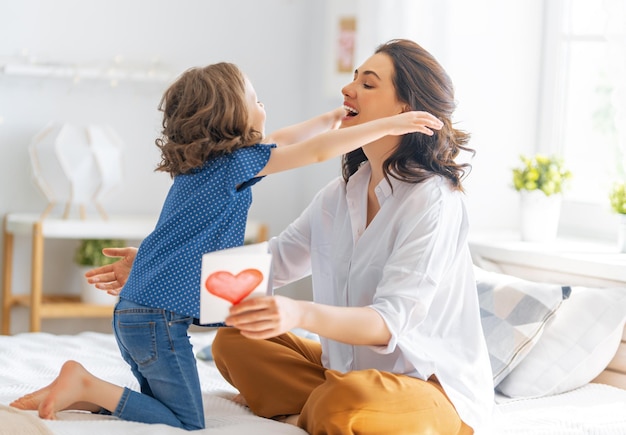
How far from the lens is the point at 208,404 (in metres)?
1.83

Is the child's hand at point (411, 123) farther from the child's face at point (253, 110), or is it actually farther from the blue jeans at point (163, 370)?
the blue jeans at point (163, 370)

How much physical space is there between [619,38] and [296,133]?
895mm

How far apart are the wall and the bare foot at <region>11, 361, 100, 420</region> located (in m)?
1.74

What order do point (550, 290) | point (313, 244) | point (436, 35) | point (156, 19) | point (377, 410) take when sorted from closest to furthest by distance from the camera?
1. point (377, 410)
2. point (313, 244)
3. point (550, 290)
4. point (436, 35)
5. point (156, 19)

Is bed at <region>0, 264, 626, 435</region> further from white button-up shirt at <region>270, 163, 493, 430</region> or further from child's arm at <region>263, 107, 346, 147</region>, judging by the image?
child's arm at <region>263, 107, 346, 147</region>

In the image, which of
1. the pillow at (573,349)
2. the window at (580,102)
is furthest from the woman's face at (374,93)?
the window at (580,102)

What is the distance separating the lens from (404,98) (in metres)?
1.81

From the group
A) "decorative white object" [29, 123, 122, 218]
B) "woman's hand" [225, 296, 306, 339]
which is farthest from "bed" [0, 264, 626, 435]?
"decorative white object" [29, 123, 122, 218]

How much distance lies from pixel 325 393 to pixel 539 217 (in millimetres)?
1353

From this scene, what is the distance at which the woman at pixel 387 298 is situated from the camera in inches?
61.1

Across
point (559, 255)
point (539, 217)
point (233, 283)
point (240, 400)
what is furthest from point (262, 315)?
point (539, 217)

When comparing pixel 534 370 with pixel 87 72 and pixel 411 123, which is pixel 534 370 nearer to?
pixel 411 123

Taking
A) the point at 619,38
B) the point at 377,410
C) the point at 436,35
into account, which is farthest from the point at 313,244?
the point at 436,35

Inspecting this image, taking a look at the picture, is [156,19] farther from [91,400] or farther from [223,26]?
[91,400]
